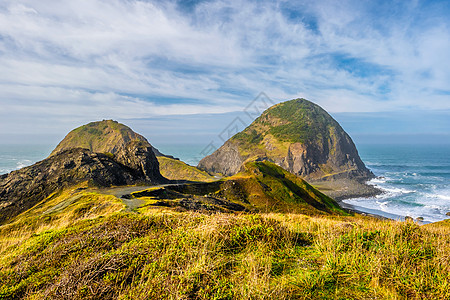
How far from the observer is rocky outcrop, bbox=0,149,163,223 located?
1487 inches

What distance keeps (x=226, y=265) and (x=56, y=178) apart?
167ft

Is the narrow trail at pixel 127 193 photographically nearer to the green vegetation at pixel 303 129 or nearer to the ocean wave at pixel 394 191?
the ocean wave at pixel 394 191

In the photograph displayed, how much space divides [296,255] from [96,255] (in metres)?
4.42

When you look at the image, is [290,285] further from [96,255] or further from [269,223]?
[96,255]

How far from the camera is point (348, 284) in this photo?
376 centimetres

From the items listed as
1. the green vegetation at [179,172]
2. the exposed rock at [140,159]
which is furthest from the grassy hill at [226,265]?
the green vegetation at [179,172]

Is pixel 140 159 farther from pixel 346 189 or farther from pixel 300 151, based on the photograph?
pixel 300 151

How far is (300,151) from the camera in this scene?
146875 millimetres

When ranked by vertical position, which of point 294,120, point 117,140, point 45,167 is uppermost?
point 294,120

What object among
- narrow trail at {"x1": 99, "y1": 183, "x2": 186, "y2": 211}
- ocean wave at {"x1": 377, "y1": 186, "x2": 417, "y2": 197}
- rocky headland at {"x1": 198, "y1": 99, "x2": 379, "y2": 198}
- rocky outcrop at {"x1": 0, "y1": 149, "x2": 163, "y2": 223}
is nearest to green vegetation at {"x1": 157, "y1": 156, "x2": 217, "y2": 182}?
rocky headland at {"x1": 198, "y1": 99, "x2": 379, "y2": 198}

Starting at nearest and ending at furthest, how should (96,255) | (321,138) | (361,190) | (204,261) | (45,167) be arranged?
(204,261) → (96,255) → (45,167) → (361,190) → (321,138)

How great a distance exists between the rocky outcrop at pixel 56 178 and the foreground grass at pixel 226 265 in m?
42.3

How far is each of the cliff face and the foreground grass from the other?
141 meters

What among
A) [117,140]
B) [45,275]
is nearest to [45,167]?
[45,275]
